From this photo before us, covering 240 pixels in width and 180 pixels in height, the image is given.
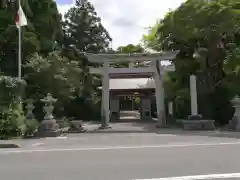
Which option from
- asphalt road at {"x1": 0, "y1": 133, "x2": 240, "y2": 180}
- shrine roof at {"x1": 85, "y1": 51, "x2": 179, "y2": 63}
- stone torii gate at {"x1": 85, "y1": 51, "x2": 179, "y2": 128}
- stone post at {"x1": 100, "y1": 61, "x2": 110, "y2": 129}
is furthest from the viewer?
stone post at {"x1": 100, "y1": 61, "x2": 110, "y2": 129}

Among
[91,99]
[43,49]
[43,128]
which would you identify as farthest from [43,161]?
[91,99]

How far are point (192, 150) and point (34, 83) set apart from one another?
1719 centimetres

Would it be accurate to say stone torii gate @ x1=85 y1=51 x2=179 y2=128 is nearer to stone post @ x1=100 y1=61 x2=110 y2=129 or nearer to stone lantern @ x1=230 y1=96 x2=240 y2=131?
stone post @ x1=100 y1=61 x2=110 y2=129

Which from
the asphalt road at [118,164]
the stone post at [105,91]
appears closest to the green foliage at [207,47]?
the stone post at [105,91]

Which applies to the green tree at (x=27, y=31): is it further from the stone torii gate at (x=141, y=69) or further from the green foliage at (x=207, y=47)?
the green foliage at (x=207, y=47)

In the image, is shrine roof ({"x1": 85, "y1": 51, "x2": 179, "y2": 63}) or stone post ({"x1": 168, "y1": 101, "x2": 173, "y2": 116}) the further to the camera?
stone post ({"x1": 168, "y1": 101, "x2": 173, "y2": 116})

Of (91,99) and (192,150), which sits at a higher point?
(91,99)

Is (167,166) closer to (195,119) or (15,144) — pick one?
(15,144)

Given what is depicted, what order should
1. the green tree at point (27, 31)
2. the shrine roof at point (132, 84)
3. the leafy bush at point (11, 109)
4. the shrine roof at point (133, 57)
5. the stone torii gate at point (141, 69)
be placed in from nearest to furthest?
1. the leafy bush at point (11, 109)
2. the shrine roof at point (133, 57)
3. the stone torii gate at point (141, 69)
4. the green tree at point (27, 31)
5. the shrine roof at point (132, 84)

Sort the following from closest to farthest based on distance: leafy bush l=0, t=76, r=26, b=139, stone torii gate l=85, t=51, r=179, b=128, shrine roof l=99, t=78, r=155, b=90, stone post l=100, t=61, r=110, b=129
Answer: leafy bush l=0, t=76, r=26, b=139, stone torii gate l=85, t=51, r=179, b=128, stone post l=100, t=61, r=110, b=129, shrine roof l=99, t=78, r=155, b=90

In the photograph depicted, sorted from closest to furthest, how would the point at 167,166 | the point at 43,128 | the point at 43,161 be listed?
the point at 167,166, the point at 43,161, the point at 43,128

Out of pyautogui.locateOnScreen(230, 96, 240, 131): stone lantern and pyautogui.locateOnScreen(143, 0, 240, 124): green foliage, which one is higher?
pyautogui.locateOnScreen(143, 0, 240, 124): green foliage

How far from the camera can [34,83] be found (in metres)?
26.3

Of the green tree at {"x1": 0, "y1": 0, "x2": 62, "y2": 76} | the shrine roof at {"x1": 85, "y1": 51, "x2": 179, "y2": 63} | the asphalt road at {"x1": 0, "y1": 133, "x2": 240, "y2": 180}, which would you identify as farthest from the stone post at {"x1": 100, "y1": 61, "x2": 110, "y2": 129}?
the asphalt road at {"x1": 0, "y1": 133, "x2": 240, "y2": 180}
